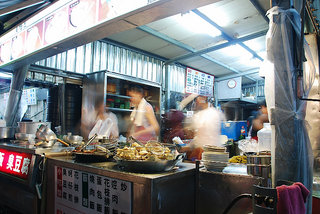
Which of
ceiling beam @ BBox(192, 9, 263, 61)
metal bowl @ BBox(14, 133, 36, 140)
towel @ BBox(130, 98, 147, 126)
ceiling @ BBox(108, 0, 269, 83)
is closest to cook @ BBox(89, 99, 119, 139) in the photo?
towel @ BBox(130, 98, 147, 126)

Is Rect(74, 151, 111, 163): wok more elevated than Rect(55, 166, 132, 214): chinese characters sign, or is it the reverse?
Result: Rect(74, 151, 111, 163): wok

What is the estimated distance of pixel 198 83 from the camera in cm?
774

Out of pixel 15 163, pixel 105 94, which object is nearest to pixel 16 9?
pixel 15 163

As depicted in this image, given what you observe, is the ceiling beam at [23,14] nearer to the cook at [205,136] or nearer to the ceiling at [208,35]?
the ceiling at [208,35]

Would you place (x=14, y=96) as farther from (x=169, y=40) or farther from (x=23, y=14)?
(x=169, y=40)

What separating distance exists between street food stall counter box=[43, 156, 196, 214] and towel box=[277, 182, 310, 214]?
2.58ft

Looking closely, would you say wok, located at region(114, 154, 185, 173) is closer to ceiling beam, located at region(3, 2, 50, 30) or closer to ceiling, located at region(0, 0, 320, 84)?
ceiling, located at region(0, 0, 320, 84)

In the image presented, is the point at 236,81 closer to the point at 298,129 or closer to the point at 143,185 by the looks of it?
the point at 298,129

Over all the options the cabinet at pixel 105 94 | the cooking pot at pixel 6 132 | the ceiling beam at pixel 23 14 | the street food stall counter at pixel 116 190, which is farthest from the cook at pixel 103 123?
the street food stall counter at pixel 116 190

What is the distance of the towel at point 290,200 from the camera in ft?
4.09

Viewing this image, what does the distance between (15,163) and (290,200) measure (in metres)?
3.16

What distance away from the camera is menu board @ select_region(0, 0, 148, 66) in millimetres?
2203

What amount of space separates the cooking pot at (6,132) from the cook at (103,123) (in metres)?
1.55

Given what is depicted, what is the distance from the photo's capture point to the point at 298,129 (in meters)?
1.69
